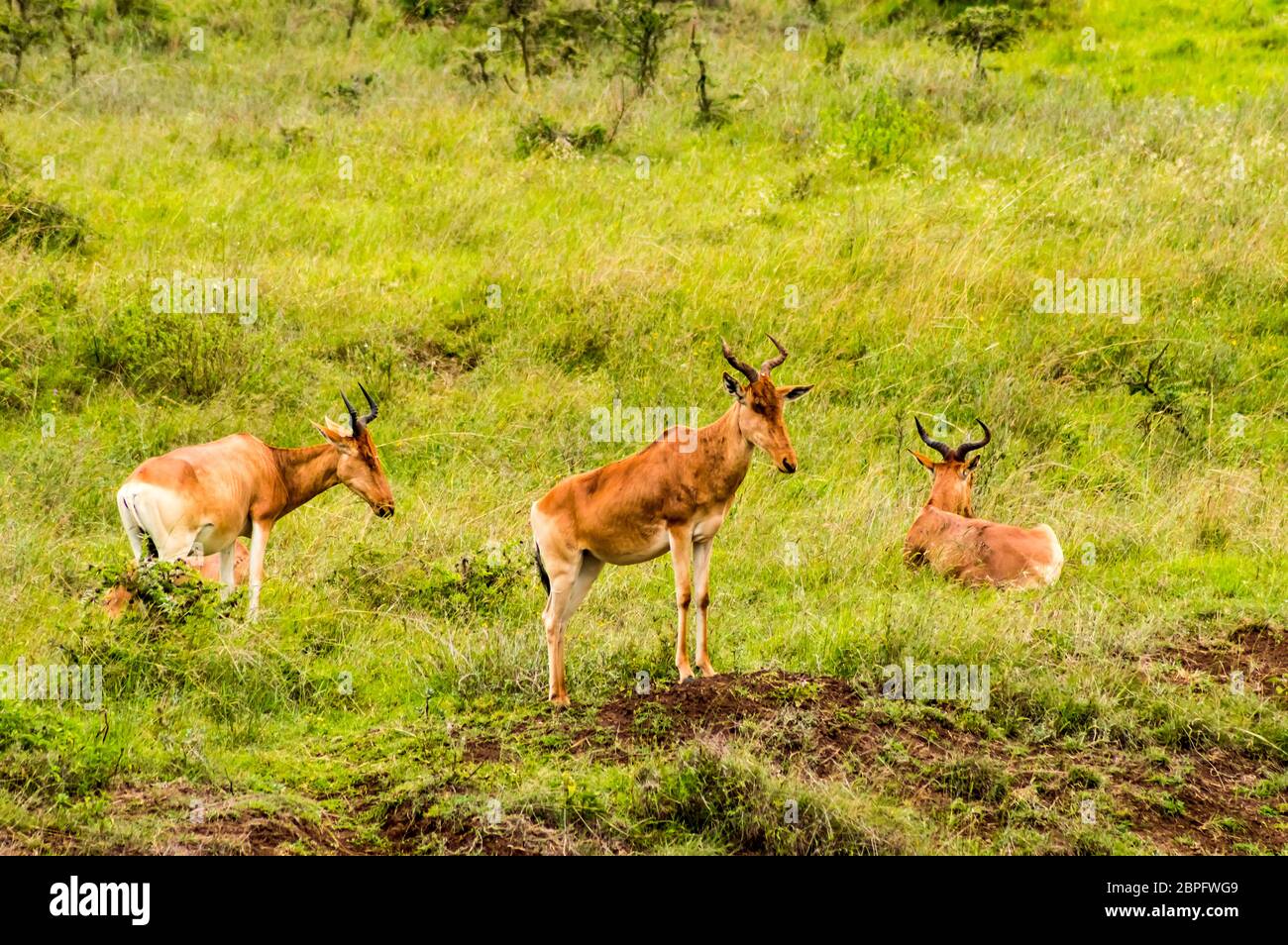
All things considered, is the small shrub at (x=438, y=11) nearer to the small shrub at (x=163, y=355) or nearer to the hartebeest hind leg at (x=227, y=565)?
the small shrub at (x=163, y=355)

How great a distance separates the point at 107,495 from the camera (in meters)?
11.8

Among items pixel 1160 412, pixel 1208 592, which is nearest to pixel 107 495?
pixel 1208 592

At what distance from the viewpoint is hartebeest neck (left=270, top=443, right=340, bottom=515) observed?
438 inches

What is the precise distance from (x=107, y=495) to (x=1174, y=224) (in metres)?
11.2

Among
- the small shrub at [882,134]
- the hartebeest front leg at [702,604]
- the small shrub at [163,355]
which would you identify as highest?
the small shrub at [882,134]

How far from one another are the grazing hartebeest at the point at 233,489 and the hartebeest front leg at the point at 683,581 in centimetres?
283

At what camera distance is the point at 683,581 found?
854cm
